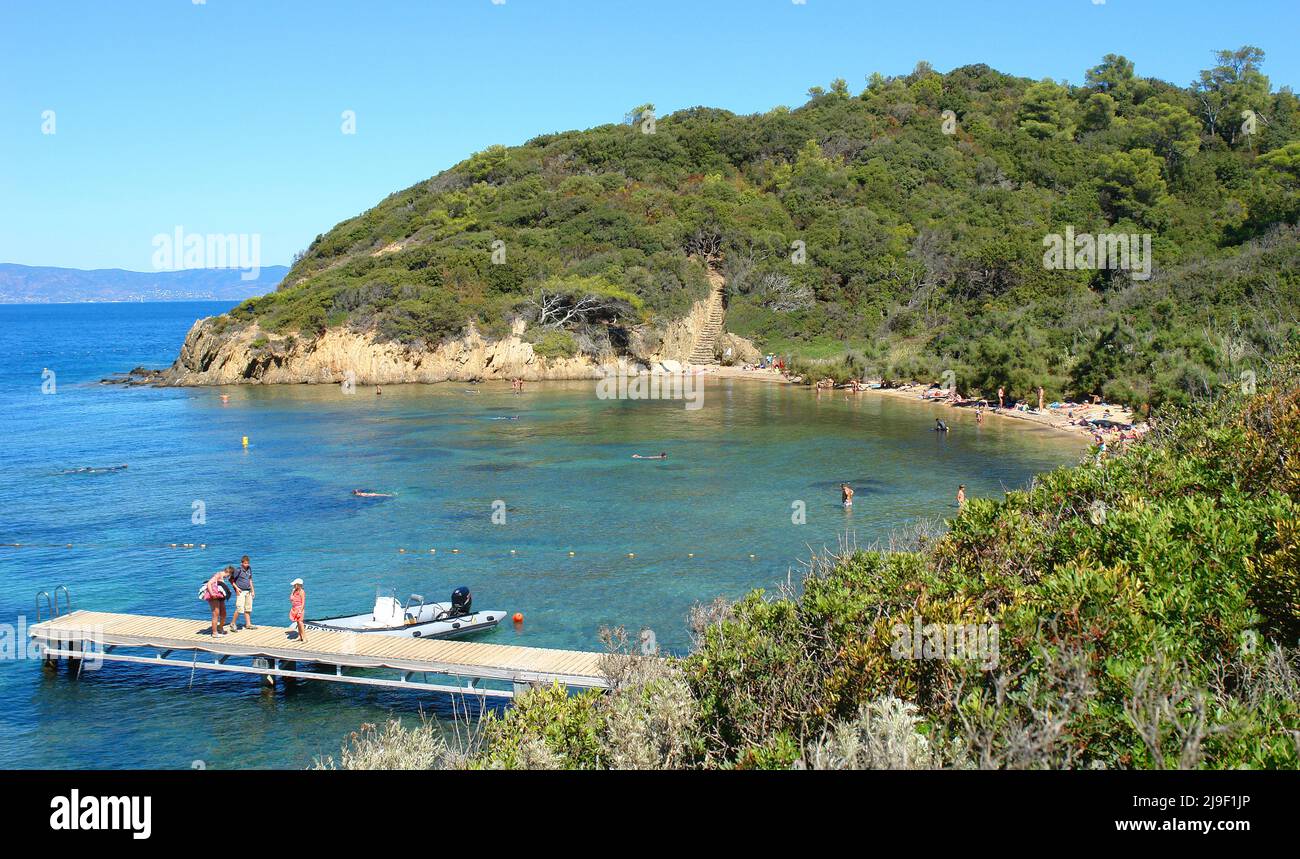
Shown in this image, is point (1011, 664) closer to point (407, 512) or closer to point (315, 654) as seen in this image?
point (315, 654)

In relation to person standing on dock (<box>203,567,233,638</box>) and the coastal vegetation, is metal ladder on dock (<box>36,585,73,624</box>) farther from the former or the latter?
the coastal vegetation

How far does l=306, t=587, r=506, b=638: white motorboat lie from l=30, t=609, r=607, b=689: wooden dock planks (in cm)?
100

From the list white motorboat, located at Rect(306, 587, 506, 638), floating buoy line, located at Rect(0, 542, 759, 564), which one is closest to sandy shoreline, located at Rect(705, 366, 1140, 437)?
floating buoy line, located at Rect(0, 542, 759, 564)

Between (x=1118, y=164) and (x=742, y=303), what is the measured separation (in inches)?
1425

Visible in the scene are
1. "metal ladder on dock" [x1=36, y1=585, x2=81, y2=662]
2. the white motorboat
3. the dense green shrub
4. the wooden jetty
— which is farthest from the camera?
"metal ladder on dock" [x1=36, y1=585, x2=81, y2=662]

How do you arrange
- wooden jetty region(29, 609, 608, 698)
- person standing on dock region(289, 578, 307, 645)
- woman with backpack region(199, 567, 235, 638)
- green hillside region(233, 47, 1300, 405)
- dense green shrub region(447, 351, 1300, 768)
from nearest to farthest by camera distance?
1. dense green shrub region(447, 351, 1300, 768)
2. wooden jetty region(29, 609, 608, 698)
3. person standing on dock region(289, 578, 307, 645)
4. woman with backpack region(199, 567, 235, 638)
5. green hillside region(233, 47, 1300, 405)

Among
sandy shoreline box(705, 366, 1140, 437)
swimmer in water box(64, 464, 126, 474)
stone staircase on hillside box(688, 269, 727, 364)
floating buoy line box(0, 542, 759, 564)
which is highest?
stone staircase on hillside box(688, 269, 727, 364)

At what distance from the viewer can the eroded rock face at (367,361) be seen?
6994cm

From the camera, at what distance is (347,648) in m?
19.7

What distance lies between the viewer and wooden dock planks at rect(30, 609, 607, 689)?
60.3 feet

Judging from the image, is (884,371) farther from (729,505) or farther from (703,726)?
(703,726)
